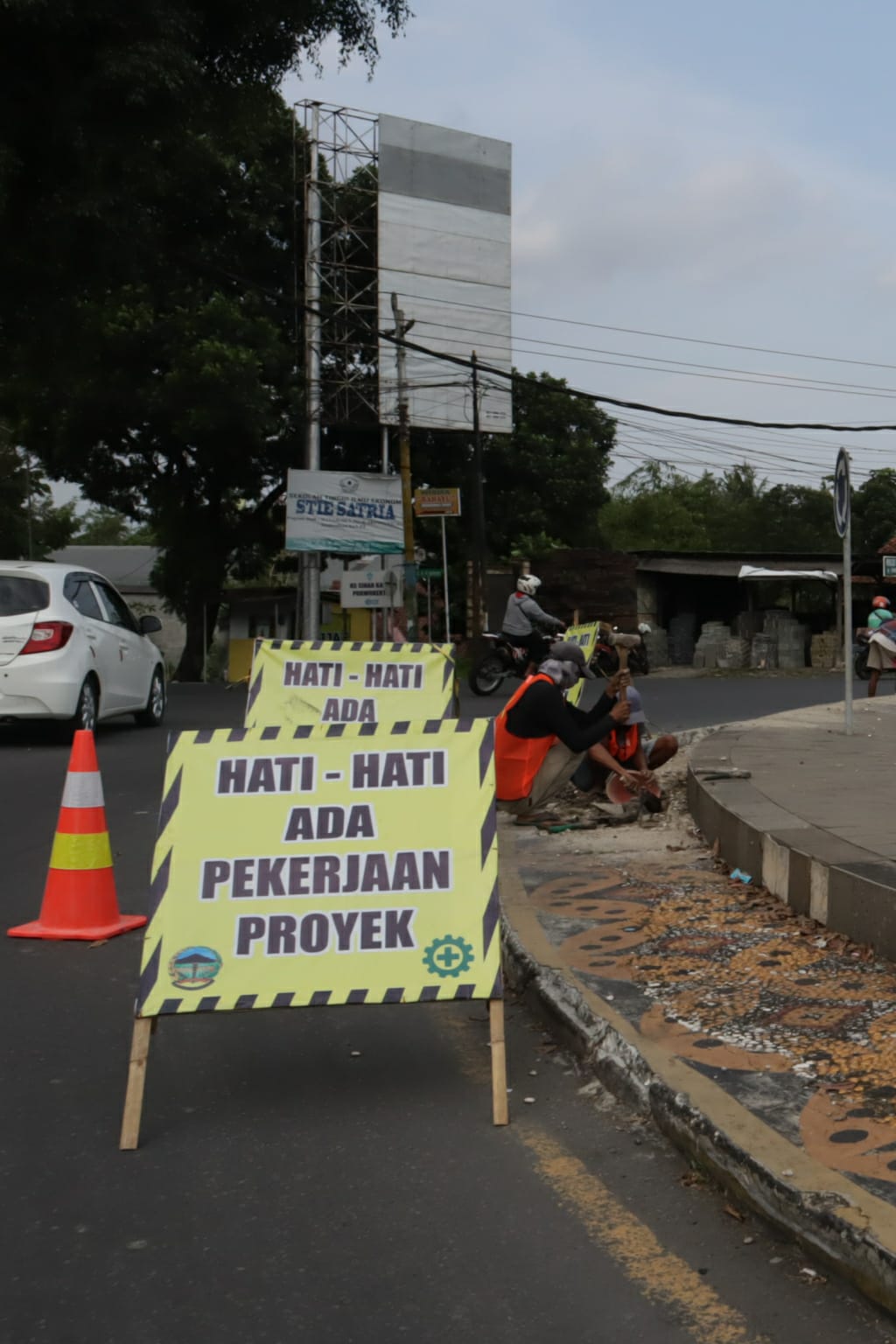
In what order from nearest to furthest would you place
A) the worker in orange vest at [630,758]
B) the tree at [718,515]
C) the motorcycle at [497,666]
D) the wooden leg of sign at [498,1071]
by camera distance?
the wooden leg of sign at [498,1071] < the worker in orange vest at [630,758] < the motorcycle at [497,666] < the tree at [718,515]

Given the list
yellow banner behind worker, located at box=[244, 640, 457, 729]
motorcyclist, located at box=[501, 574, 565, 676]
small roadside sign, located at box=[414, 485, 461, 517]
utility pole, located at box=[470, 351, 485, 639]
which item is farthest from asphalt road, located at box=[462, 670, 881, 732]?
yellow banner behind worker, located at box=[244, 640, 457, 729]

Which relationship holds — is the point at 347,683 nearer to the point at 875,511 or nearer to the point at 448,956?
the point at 448,956

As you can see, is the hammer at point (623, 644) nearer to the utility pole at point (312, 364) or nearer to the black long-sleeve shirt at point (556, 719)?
the black long-sleeve shirt at point (556, 719)

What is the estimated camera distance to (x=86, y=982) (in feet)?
18.3

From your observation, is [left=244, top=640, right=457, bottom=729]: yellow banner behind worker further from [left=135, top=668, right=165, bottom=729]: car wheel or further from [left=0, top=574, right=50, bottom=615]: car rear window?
[left=135, top=668, right=165, bottom=729]: car wheel

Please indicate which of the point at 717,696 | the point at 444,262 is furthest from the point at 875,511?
the point at 717,696

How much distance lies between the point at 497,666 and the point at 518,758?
1156 cm

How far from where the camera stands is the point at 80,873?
6.31 m

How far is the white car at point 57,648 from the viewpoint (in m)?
12.1

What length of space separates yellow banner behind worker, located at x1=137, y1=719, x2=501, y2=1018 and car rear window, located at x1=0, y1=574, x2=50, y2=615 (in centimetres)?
823

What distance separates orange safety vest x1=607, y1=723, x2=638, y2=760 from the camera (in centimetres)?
925

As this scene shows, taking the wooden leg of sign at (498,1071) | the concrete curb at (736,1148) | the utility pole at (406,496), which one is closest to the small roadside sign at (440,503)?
the utility pole at (406,496)

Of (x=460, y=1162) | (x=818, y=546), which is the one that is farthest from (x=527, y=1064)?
(x=818, y=546)

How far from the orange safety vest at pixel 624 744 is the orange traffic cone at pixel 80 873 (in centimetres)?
381
